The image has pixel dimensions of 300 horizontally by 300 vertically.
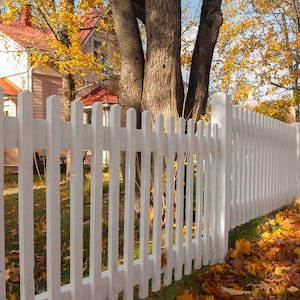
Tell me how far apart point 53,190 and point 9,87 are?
15.7 metres

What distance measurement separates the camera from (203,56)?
445 centimetres

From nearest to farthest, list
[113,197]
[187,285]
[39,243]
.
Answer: [113,197] → [187,285] → [39,243]

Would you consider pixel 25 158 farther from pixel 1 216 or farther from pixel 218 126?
pixel 218 126

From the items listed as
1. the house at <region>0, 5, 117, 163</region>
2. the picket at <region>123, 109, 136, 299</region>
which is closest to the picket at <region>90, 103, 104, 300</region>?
the picket at <region>123, 109, 136, 299</region>

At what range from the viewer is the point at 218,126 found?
11.4 feet

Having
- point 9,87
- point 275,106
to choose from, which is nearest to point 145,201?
point 275,106

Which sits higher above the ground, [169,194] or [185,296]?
[169,194]

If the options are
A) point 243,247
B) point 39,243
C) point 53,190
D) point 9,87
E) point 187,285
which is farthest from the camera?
point 9,87

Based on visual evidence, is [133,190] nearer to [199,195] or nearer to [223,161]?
[199,195]

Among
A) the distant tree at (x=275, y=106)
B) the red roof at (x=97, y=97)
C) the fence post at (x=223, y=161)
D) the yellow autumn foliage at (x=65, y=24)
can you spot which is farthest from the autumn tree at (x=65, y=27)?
the red roof at (x=97, y=97)

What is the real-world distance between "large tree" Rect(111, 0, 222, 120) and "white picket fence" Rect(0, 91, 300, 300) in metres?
0.65

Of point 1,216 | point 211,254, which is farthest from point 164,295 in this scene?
point 1,216

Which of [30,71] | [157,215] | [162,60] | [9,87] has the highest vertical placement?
[30,71]

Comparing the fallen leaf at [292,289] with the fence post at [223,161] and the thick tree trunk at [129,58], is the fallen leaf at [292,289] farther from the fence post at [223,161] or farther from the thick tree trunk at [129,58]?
the thick tree trunk at [129,58]
